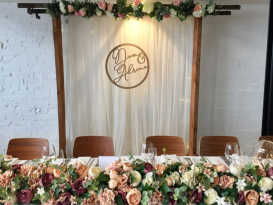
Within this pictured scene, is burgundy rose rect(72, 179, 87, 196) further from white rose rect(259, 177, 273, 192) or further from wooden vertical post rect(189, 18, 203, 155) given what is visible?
wooden vertical post rect(189, 18, 203, 155)

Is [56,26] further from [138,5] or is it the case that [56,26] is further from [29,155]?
[29,155]

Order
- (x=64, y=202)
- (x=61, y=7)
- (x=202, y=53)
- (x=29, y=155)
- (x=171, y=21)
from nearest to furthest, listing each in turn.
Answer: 1. (x=64, y=202)
2. (x=29, y=155)
3. (x=61, y=7)
4. (x=171, y=21)
5. (x=202, y=53)

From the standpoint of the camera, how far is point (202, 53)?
324 centimetres

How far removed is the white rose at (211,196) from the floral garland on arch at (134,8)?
2.12 m

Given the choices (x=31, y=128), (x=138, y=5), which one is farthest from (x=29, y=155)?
(x=138, y=5)

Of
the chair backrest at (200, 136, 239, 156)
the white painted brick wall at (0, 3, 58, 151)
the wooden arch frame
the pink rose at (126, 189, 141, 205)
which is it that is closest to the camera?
the pink rose at (126, 189, 141, 205)

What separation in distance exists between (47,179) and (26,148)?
4.10ft

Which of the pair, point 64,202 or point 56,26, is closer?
point 64,202

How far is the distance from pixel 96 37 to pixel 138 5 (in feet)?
2.29

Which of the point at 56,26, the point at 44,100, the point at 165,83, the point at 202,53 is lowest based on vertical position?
the point at 44,100

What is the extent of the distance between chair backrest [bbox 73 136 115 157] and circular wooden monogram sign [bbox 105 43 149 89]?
38.7 inches

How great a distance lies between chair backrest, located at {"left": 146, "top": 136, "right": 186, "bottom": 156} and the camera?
2.31 meters

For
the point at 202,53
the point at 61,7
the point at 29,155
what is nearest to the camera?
the point at 29,155

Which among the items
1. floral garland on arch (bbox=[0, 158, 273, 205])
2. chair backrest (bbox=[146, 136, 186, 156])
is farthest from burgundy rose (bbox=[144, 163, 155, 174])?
chair backrest (bbox=[146, 136, 186, 156])
